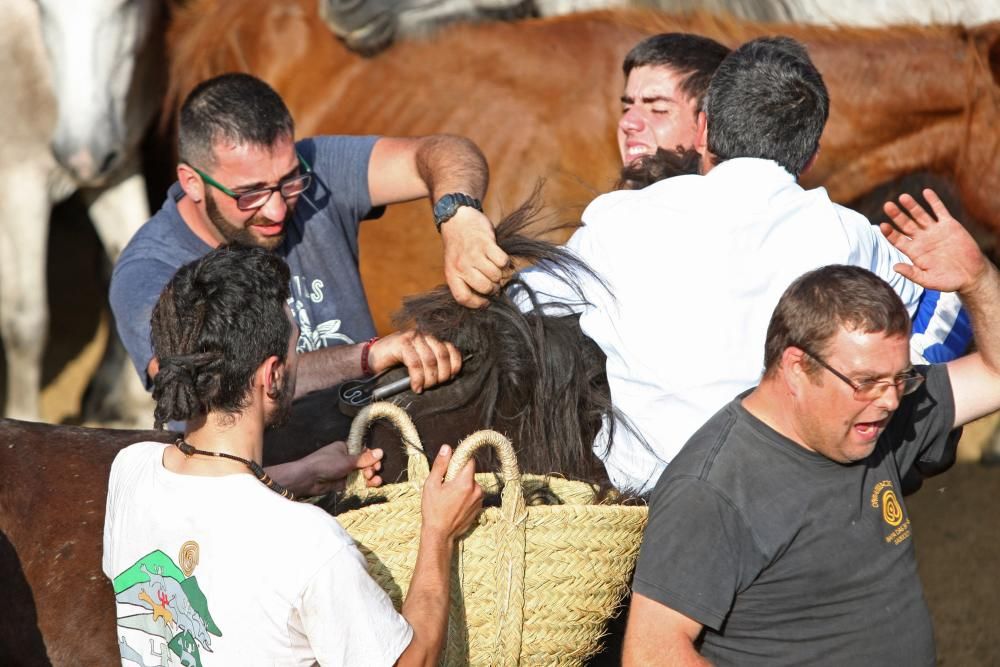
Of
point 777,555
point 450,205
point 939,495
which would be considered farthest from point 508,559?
point 939,495

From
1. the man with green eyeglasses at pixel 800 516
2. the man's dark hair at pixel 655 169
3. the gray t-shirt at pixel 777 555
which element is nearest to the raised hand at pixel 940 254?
the man with green eyeglasses at pixel 800 516

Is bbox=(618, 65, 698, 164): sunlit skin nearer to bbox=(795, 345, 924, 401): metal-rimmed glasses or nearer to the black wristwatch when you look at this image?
the black wristwatch

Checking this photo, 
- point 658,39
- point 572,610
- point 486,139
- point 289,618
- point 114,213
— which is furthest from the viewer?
point 114,213

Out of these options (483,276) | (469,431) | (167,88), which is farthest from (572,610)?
(167,88)

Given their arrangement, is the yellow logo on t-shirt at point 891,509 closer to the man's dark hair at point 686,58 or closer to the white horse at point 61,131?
the man's dark hair at point 686,58

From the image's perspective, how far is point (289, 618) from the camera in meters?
1.60

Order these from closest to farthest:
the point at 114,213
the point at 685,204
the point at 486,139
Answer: the point at 685,204
the point at 486,139
the point at 114,213

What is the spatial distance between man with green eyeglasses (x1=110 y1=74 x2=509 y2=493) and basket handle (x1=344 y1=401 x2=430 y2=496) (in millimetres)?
47

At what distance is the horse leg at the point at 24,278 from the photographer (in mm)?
4758

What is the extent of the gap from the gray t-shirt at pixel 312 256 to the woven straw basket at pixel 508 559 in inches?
31.8

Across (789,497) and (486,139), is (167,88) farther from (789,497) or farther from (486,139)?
(789,497)

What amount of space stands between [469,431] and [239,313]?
0.64 metres

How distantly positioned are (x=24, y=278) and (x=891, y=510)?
157 inches

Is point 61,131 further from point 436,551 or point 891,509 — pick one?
point 891,509
